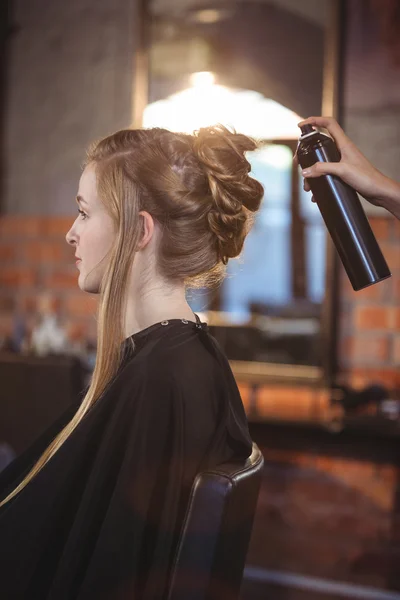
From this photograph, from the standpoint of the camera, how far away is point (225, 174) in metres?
1.08

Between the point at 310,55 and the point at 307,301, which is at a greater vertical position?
the point at 310,55

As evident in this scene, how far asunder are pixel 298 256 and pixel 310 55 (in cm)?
73

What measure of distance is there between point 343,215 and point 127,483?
1.52 ft

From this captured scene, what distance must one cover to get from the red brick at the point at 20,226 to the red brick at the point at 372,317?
138 centimetres

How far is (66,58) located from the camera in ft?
9.48

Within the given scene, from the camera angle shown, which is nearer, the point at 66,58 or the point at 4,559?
the point at 4,559

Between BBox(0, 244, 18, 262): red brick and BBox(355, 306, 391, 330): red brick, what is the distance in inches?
57.9

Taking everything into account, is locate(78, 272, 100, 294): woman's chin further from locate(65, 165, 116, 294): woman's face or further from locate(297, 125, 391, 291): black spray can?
locate(297, 125, 391, 291): black spray can

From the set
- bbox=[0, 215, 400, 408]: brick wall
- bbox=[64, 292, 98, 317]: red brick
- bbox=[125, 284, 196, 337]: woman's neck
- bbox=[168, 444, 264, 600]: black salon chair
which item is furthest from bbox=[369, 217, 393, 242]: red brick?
bbox=[168, 444, 264, 600]: black salon chair

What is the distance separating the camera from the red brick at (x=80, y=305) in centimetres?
284

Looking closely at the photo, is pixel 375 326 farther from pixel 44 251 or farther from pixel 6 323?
pixel 6 323

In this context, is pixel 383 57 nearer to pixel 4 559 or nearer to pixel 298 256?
pixel 298 256

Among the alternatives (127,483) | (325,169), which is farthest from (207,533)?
(325,169)

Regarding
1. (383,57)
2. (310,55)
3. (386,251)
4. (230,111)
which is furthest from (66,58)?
(386,251)
